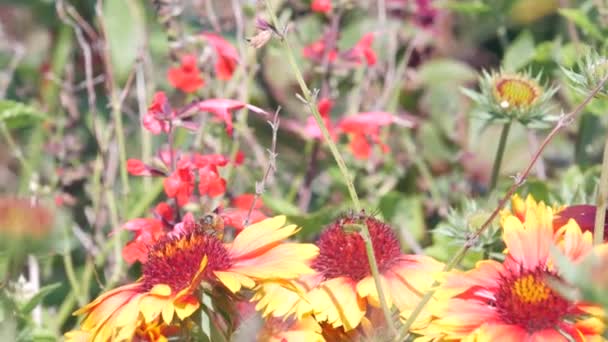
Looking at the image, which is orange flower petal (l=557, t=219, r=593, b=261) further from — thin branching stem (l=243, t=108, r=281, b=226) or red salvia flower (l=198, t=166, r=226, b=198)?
red salvia flower (l=198, t=166, r=226, b=198)

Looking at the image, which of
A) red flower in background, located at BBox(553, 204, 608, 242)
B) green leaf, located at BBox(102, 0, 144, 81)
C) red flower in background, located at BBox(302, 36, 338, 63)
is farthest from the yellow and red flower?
green leaf, located at BBox(102, 0, 144, 81)

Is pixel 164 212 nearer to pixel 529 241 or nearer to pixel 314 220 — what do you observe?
pixel 314 220

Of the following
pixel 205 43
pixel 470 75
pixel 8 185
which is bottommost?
pixel 8 185

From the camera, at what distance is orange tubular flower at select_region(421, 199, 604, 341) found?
77 centimetres

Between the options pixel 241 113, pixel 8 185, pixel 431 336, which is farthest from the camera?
pixel 8 185

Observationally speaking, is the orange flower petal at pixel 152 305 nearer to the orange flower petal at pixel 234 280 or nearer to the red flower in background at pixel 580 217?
the orange flower petal at pixel 234 280

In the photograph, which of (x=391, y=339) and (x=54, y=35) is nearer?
(x=391, y=339)

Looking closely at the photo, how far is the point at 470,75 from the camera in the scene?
2074 mm

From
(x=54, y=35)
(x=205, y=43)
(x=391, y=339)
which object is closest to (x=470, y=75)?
(x=205, y=43)

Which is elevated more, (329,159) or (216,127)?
(216,127)

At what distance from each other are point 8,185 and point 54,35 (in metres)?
0.39

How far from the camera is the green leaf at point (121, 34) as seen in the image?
189 centimetres

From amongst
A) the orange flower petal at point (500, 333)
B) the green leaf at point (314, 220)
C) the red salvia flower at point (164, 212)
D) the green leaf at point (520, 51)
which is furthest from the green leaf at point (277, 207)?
the orange flower petal at point (500, 333)

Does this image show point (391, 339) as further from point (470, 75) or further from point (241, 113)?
point (470, 75)
